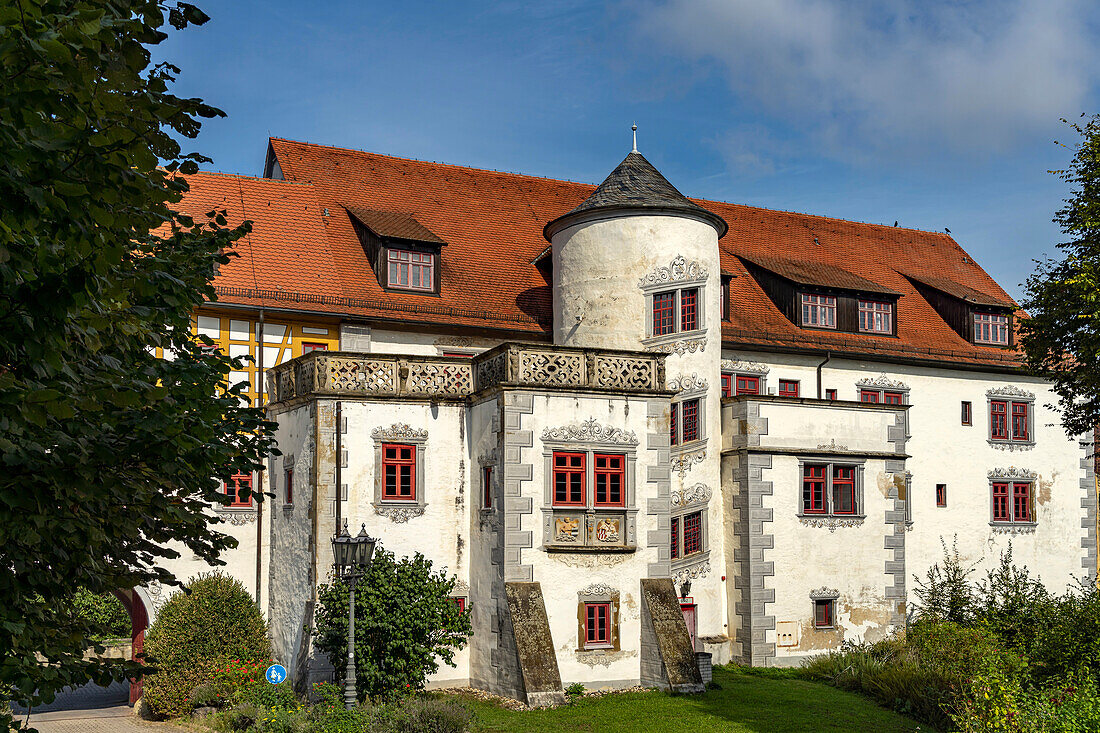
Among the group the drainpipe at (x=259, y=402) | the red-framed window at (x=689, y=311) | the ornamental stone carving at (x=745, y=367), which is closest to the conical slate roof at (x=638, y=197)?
the red-framed window at (x=689, y=311)

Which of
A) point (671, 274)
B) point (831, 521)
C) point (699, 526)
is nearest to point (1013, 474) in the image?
point (831, 521)

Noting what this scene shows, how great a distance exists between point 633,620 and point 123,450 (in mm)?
15897

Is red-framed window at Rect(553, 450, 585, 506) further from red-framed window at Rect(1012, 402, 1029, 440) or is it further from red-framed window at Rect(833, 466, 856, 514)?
red-framed window at Rect(1012, 402, 1029, 440)

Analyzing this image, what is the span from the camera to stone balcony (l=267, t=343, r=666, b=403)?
70.0 feet

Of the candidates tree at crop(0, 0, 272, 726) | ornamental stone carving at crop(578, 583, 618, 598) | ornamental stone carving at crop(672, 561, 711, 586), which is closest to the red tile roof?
ornamental stone carving at crop(672, 561, 711, 586)

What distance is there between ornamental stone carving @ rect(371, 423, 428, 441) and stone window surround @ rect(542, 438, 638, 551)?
272 cm

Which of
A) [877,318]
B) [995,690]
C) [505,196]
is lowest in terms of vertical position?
[995,690]

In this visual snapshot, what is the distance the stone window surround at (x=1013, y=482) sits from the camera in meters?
31.1

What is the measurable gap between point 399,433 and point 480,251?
8194 mm

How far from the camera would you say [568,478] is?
70.2 ft

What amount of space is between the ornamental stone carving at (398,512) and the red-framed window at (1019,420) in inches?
769

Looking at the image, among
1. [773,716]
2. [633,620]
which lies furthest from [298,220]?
[773,716]

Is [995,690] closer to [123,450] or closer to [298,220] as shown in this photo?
[123,450]

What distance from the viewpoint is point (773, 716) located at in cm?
1922
